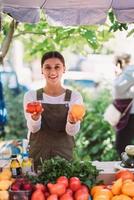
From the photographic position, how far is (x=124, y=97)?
22.5 feet

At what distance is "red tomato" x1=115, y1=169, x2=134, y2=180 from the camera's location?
12.0ft

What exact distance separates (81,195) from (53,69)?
4.65 ft

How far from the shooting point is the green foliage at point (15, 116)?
8.92 m

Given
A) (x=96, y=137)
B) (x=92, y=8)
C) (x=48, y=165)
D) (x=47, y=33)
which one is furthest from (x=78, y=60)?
Answer: (x=48, y=165)

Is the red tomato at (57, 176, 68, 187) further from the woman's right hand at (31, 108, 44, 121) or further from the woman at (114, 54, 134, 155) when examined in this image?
the woman at (114, 54, 134, 155)

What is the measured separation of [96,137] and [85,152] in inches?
11.8

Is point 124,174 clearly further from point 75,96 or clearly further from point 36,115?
point 75,96

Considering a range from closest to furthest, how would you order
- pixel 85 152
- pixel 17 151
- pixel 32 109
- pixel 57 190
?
pixel 57 190
pixel 32 109
pixel 17 151
pixel 85 152

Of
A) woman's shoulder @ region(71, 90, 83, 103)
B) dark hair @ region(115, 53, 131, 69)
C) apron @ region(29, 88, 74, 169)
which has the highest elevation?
dark hair @ region(115, 53, 131, 69)

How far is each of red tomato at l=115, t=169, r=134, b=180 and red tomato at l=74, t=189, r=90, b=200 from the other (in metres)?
0.40

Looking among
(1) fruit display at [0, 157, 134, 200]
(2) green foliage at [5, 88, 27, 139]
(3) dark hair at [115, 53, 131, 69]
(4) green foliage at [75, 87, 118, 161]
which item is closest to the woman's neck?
(1) fruit display at [0, 157, 134, 200]

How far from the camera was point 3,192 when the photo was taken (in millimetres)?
3438

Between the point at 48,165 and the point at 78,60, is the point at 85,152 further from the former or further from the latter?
the point at 78,60

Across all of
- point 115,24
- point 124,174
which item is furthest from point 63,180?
point 115,24
